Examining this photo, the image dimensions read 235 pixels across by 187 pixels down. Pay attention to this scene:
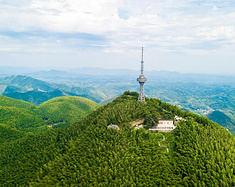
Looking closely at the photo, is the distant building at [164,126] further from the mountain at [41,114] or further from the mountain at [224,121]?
the mountain at [224,121]

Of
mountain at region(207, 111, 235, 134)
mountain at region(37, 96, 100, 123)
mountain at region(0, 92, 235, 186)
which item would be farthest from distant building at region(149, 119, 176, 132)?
mountain at region(207, 111, 235, 134)

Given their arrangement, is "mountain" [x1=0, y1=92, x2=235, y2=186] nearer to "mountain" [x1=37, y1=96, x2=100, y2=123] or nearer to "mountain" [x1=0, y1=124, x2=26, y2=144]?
"mountain" [x1=0, y1=124, x2=26, y2=144]

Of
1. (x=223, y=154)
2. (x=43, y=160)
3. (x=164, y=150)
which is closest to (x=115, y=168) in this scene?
(x=164, y=150)

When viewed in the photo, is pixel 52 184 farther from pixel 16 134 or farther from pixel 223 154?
pixel 16 134

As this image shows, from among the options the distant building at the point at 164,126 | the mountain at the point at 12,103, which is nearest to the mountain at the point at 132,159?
the distant building at the point at 164,126

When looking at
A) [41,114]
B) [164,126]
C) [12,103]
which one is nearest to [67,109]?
[41,114]
